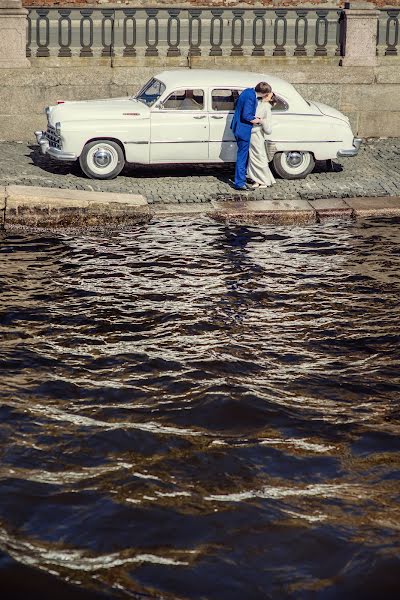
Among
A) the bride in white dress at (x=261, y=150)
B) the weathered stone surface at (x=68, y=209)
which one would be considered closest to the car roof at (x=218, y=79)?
the bride in white dress at (x=261, y=150)

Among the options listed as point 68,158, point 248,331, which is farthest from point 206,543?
point 68,158

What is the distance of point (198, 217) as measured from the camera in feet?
44.8

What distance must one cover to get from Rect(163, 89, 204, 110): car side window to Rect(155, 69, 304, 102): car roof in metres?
0.11

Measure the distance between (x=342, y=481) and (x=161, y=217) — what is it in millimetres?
7542

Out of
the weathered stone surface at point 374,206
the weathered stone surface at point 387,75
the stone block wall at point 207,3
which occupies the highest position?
the stone block wall at point 207,3

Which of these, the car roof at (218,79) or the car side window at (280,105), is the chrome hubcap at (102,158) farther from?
the car side window at (280,105)

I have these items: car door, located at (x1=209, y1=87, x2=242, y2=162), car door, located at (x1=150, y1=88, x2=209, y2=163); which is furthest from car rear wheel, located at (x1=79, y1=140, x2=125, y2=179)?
car door, located at (x1=209, y1=87, x2=242, y2=162)

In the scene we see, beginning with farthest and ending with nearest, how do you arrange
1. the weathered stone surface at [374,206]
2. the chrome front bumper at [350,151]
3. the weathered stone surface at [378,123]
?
1. the weathered stone surface at [378,123]
2. the chrome front bumper at [350,151]
3. the weathered stone surface at [374,206]

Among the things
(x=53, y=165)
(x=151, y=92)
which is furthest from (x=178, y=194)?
(x=53, y=165)

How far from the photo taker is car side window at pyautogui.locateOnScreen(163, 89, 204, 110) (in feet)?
50.2

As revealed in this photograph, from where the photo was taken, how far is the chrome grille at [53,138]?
15.2 meters

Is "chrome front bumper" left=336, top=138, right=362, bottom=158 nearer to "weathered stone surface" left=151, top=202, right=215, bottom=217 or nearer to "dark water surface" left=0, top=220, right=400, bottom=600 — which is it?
"weathered stone surface" left=151, top=202, right=215, bottom=217

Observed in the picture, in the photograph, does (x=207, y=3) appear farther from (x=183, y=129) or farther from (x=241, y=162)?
(x=241, y=162)

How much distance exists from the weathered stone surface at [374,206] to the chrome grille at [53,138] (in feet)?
13.1
